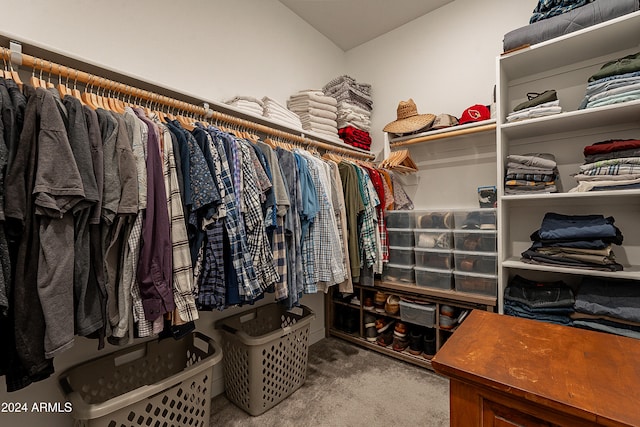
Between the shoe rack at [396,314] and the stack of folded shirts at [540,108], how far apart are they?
1101mm

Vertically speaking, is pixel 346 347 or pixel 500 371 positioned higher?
pixel 500 371

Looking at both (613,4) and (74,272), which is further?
(613,4)

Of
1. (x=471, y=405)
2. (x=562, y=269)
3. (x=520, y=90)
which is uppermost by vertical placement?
(x=520, y=90)

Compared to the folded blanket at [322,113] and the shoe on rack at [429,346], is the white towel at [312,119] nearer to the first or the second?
the folded blanket at [322,113]

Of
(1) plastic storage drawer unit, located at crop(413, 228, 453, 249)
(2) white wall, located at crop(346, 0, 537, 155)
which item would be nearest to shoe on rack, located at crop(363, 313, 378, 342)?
(1) plastic storage drawer unit, located at crop(413, 228, 453, 249)

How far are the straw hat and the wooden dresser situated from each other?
161 centimetres

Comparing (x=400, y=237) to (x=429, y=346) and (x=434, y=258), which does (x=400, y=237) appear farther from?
(x=429, y=346)

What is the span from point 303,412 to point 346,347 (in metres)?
0.81

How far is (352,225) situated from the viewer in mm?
1971

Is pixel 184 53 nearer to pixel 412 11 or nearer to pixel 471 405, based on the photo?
pixel 412 11

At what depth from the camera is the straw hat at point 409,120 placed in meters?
2.16

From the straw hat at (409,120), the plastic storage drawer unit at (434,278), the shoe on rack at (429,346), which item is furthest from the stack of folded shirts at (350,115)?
the shoe on rack at (429,346)

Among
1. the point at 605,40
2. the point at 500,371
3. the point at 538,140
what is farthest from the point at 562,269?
the point at 605,40

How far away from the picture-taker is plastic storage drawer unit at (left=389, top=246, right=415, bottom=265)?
2.10 m
